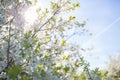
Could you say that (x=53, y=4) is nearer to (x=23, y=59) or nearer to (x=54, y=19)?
(x=54, y=19)

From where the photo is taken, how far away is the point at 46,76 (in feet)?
13.9

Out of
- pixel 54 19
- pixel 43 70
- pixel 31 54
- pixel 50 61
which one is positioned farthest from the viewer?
pixel 54 19

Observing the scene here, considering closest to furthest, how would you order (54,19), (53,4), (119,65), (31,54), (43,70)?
(43,70) < (31,54) < (53,4) < (54,19) < (119,65)

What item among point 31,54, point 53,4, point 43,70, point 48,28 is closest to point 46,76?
point 43,70

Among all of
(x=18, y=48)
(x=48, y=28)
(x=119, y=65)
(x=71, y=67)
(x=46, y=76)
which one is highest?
(x=119, y=65)

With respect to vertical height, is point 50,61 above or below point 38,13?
below

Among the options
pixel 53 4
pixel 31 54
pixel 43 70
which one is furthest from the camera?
pixel 53 4

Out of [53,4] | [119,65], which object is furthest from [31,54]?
[119,65]

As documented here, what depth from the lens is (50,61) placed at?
4938 mm

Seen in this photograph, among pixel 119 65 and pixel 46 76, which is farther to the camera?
pixel 119 65

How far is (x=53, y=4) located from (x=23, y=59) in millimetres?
4735

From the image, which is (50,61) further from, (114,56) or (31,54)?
(114,56)

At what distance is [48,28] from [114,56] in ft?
60.5

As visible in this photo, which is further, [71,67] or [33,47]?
[71,67]
